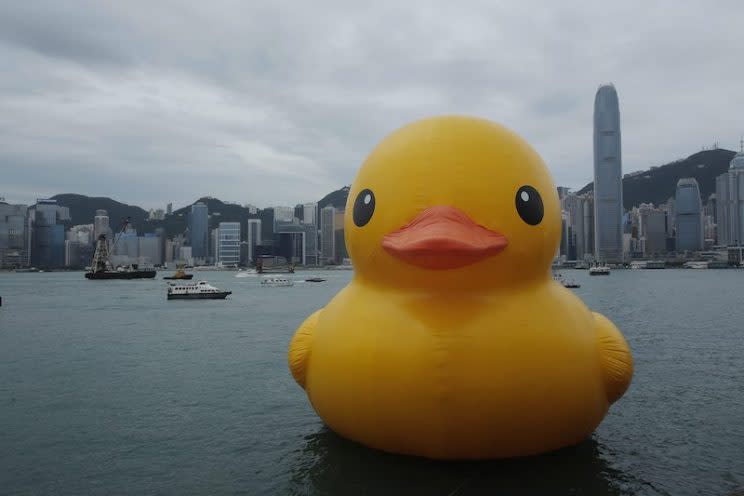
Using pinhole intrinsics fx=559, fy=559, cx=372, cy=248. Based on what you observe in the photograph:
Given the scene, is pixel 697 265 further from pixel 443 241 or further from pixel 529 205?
pixel 443 241

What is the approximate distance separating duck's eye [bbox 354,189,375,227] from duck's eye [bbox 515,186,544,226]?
1669 millimetres

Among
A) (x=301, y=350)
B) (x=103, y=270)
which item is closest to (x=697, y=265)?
(x=103, y=270)

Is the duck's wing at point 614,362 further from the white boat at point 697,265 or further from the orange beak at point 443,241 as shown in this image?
the white boat at point 697,265

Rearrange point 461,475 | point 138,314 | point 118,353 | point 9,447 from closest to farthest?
point 461,475, point 9,447, point 118,353, point 138,314

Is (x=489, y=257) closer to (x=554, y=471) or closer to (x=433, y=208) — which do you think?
(x=433, y=208)

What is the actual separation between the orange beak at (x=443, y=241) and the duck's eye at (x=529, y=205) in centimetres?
46

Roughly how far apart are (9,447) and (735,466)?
10966 millimetres

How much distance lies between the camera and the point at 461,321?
5.93m

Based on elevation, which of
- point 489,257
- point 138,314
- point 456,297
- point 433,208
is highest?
point 433,208

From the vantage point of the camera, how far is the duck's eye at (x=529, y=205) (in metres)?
6.29

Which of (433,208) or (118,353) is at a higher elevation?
(433,208)

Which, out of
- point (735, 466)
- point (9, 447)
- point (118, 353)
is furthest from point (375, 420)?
point (118, 353)

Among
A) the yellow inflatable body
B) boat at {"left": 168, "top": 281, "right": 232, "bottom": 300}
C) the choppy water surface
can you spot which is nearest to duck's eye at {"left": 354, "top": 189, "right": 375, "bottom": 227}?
the yellow inflatable body

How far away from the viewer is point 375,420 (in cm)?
619
